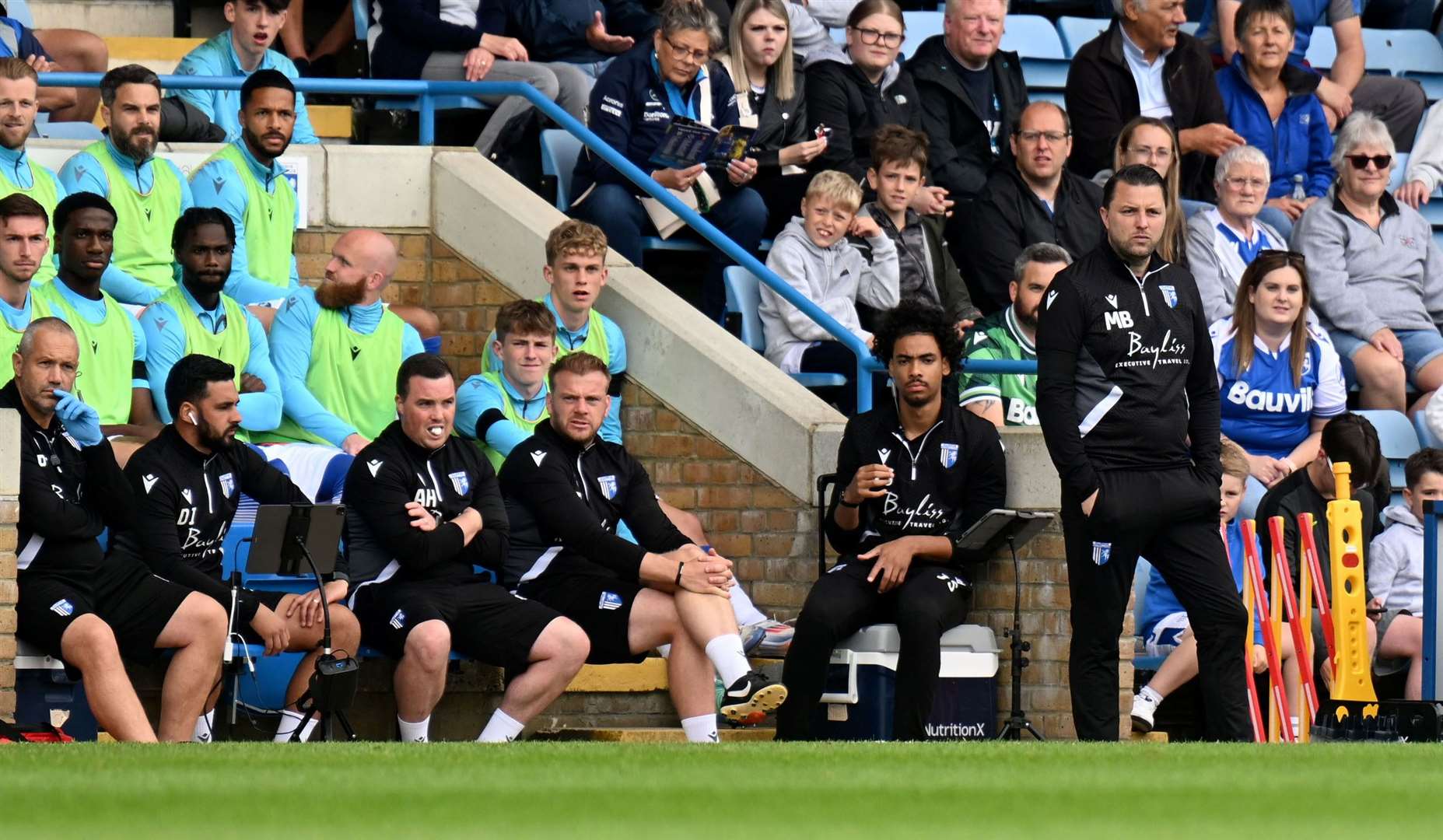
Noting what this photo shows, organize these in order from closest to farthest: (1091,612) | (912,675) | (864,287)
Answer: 1. (1091,612)
2. (912,675)
3. (864,287)

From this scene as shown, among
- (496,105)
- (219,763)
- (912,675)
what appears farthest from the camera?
(496,105)

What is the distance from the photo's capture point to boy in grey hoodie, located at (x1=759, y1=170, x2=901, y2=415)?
11039 millimetres

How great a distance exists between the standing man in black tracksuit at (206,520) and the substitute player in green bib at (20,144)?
5.23ft

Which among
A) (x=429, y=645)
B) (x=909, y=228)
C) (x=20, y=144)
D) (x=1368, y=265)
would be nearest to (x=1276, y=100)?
(x=1368, y=265)

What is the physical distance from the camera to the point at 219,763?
6.32 meters

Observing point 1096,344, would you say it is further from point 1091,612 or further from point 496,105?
point 496,105

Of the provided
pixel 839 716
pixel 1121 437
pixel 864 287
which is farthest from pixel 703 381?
pixel 1121 437

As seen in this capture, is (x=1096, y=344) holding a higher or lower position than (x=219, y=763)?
higher

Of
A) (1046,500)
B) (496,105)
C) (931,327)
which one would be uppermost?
(496,105)

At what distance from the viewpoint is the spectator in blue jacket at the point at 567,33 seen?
12.6m

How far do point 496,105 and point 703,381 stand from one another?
90.8 inches

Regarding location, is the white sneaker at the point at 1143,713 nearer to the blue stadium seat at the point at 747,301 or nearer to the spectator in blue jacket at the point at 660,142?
the blue stadium seat at the point at 747,301

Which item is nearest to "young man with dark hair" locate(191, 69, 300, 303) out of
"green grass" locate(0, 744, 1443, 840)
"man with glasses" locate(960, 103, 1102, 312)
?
"man with glasses" locate(960, 103, 1102, 312)

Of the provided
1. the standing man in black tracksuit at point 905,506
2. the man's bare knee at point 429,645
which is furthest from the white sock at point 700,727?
the man's bare knee at point 429,645
